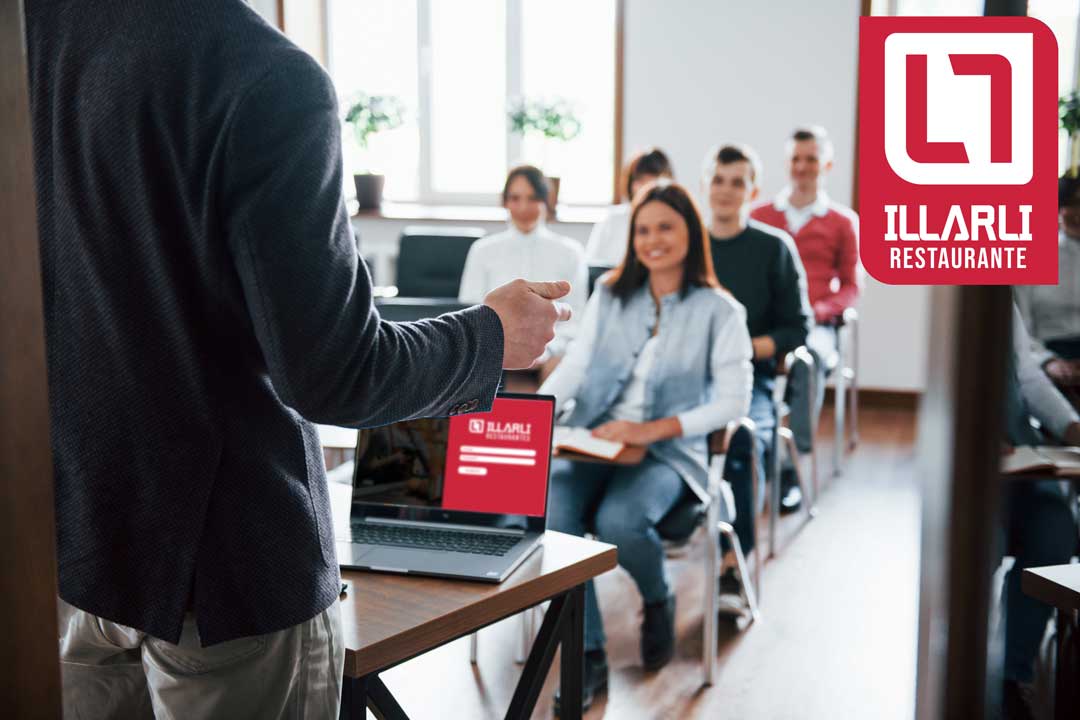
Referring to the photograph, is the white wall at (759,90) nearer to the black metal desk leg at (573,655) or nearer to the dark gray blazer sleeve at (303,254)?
the black metal desk leg at (573,655)

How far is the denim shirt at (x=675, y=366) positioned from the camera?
9.21 feet

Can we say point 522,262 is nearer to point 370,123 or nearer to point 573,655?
point 370,123

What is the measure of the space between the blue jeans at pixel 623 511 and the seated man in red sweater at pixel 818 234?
71.5 inches

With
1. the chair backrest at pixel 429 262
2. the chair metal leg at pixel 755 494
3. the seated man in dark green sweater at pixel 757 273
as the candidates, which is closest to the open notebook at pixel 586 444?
Answer: the chair metal leg at pixel 755 494

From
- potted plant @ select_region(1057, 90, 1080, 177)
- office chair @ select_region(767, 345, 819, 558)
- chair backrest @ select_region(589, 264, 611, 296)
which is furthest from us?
chair backrest @ select_region(589, 264, 611, 296)

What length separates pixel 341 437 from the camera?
2.52m

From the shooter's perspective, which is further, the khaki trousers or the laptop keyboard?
the laptop keyboard

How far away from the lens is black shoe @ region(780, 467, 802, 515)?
4.24m

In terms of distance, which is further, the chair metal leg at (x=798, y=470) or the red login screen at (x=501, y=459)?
the chair metal leg at (x=798, y=470)

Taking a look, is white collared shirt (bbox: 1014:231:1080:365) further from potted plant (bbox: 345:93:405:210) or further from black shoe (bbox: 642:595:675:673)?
potted plant (bbox: 345:93:405:210)

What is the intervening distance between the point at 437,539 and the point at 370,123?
18.1 ft

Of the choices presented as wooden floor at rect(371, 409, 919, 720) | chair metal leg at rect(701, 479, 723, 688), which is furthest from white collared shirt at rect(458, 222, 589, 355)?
chair metal leg at rect(701, 479, 723, 688)

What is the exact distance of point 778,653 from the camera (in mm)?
2922

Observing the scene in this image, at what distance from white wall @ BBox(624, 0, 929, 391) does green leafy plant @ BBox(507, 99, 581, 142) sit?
1.11ft
